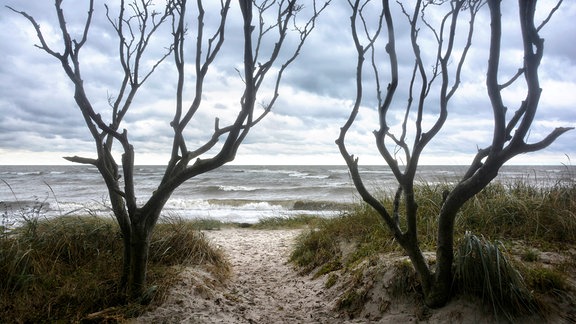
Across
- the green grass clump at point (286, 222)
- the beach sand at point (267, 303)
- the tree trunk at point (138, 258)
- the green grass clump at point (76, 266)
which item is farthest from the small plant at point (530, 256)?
the green grass clump at point (286, 222)

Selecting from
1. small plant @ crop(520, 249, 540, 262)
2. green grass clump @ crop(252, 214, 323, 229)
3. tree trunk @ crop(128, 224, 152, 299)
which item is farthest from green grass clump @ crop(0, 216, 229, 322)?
green grass clump @ crop(252, 214, 323, 229)

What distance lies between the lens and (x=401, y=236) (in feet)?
12.7

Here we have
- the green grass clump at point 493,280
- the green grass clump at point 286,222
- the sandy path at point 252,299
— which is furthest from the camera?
the green grass clump at point 286,222

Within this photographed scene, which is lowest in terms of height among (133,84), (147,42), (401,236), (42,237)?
(42,237)

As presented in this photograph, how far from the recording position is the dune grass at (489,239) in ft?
12.3

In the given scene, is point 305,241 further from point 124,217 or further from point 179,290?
point 124,217

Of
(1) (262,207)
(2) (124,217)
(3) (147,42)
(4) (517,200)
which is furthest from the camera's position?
(1) (262,207)

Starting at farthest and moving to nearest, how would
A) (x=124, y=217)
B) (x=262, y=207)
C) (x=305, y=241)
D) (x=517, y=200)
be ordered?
(x=262, y=207) → (x=305, y=241) → (x=517, y=200) → (x=124, y=217)

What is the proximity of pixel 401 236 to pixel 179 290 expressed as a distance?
2.64 metres

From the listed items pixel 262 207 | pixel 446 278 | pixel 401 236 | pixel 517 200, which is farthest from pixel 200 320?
pixel 262 207

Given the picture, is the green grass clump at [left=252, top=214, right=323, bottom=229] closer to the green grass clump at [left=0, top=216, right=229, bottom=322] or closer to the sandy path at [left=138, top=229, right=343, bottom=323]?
the sandy path at [left=138, top=229, right=343, bottom=323]

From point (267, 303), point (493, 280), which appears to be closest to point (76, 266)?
point (267, 303)

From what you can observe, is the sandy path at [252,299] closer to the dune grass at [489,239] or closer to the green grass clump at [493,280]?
the dune grass at [489,239]

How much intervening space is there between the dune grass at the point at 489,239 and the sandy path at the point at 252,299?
494 mm
